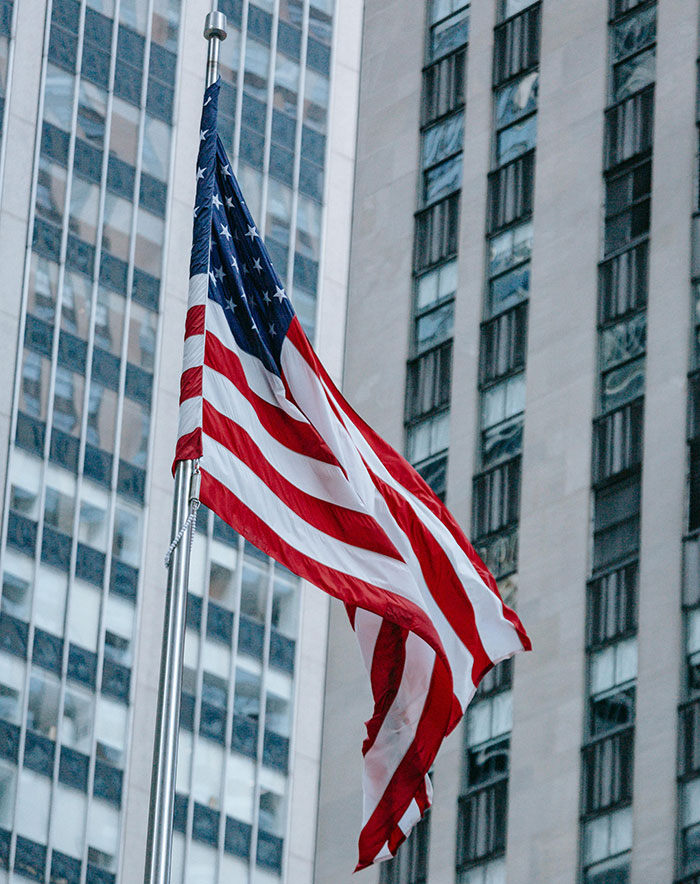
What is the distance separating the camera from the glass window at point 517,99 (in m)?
59.1

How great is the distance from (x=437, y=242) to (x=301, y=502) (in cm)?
4066

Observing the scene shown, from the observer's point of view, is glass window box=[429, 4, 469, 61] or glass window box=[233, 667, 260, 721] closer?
glass window box=[429, 4, 469, 61]

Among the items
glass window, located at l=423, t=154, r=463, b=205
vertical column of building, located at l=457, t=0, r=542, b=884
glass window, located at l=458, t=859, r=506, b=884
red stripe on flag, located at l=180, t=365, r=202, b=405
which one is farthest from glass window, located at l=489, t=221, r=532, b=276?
red stripe on flag, located at l=180, t=365, r=202, b=405

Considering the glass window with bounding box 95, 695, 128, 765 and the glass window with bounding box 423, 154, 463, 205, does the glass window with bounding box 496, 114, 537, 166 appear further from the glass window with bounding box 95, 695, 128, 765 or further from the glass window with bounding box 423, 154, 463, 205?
the glass window with bounding box 95, 695, 128, 765

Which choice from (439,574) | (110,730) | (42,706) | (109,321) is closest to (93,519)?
(42,706)

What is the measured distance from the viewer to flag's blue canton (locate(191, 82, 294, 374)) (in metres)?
20.9

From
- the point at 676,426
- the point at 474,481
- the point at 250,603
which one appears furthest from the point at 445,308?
the point at 250,603

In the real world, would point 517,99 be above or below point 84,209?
below

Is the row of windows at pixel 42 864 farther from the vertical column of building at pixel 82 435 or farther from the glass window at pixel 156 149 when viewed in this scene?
the glass window at pixel 156 149

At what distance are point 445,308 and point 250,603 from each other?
15.9 m

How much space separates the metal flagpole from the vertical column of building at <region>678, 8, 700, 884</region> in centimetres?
2850

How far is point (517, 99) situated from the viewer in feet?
196

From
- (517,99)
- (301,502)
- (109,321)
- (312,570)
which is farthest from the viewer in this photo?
(109,321)

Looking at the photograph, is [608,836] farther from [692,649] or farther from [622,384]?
[622,384]
